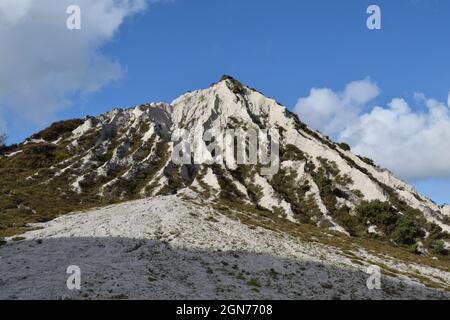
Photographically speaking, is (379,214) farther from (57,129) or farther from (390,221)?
(57,129)

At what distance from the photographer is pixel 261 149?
116 m

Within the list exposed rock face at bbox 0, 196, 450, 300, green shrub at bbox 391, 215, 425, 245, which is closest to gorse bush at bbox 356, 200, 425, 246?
green shrub at bbox 391, 215, 425, 245

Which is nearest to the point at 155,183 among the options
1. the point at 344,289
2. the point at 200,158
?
the point at 200,158

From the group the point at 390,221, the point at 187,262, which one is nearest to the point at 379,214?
the point at 390,221

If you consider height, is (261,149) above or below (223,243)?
above

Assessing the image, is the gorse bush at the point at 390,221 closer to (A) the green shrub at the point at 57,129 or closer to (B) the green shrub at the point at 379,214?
(B) the green shrub at the point at 379,214

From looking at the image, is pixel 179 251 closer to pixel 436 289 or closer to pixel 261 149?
pixel 436 289

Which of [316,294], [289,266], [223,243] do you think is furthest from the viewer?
[223,243]

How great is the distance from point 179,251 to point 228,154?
68.9m

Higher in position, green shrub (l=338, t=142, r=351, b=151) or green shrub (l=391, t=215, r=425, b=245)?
green shrub (l=338, t=142, r=351, b=151)

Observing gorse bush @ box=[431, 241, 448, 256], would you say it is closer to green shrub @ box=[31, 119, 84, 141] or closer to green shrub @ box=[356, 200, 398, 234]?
green shrub @ box=[356, 200, 398, 234]

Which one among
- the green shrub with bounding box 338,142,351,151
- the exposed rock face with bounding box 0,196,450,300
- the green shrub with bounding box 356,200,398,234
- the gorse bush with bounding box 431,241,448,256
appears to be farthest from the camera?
the green shrub with bounding box 338,142,351,151

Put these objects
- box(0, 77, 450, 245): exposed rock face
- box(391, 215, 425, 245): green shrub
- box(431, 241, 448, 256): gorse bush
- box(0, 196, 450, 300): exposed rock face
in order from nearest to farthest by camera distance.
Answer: box(0, 196, 450, 300): exposed rock face
box(431, 241, 448, 256): gorse bush
box(391, 215, 425, 245): green shrub
box(0, 77, 450, 245): exposed rock face

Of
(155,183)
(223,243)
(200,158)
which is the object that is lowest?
(223,243)
